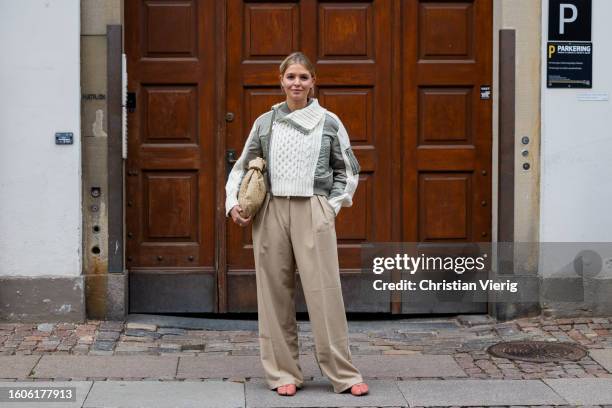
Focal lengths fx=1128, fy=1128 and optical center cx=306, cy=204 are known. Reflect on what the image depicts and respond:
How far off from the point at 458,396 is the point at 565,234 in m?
2.58

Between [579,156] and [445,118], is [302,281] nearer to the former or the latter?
[445,118]

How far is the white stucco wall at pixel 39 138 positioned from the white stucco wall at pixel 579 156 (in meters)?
3.55

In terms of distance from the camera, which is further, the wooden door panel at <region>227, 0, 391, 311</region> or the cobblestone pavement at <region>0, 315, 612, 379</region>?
the wooden door panel at <region>227, 0, 391, 311</region>

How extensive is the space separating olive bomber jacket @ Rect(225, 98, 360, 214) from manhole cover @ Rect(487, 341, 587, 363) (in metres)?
1.90

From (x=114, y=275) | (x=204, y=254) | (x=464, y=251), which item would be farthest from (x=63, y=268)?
(x=464, y=251)

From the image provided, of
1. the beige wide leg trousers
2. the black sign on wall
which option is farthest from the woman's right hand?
the black sign on wall

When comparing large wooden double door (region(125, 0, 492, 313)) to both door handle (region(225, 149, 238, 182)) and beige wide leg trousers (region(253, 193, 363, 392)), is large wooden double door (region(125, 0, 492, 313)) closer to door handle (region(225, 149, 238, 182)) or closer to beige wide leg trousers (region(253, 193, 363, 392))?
door handle (region(225, 149, 238, 182))

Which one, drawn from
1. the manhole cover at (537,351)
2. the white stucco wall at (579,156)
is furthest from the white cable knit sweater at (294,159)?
the white stucco wall at (579,156)

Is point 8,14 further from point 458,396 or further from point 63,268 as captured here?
point 458,396

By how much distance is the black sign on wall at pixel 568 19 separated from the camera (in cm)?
858

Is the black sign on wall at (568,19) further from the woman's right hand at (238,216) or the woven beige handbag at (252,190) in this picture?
the woman's right hand at (238,216)

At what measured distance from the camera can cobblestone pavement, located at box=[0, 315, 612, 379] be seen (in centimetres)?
755

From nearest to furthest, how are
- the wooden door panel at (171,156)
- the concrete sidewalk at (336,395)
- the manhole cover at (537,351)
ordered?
1. the concrete sidewalk at (336,395)
2. the manhole cover at (537,351)
3. the wooden door panel at (171,156)

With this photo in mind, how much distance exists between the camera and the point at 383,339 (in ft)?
27.5
